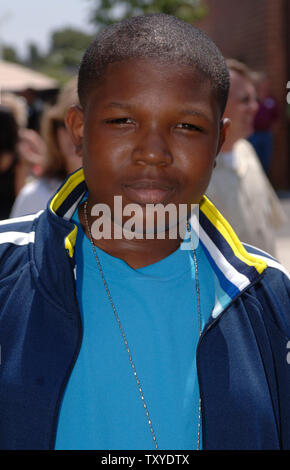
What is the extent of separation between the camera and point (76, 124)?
171 cm

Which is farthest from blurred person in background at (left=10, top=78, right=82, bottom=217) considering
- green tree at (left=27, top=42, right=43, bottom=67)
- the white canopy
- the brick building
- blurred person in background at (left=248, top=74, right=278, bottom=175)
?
green tree at (left=27, top=42, right=43, bottom=67)

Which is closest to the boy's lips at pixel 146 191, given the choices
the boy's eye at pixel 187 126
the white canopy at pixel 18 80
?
the boy's eye at pixel 187 126

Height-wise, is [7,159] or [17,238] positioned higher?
[7,159]

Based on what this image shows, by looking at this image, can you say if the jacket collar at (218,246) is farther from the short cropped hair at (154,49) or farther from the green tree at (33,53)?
the green tree at (33,53)

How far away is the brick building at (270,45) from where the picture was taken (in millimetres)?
12125

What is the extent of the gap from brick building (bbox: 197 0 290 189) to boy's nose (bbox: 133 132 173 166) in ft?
37.8

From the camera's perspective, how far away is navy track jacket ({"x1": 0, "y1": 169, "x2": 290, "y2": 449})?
1.39m

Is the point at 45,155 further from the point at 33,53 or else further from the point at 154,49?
the point at 33,53

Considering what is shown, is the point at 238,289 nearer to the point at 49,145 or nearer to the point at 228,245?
the point at 228,245

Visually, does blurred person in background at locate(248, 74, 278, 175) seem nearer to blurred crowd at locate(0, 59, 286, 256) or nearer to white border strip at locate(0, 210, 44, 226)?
blurred crowd at locate(0, 59, 286, 256)

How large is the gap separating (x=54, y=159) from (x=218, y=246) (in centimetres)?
268

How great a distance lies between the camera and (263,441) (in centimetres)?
147

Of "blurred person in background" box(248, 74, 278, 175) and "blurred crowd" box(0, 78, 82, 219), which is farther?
"blurred person in background" box(248, 74, 278, 175)

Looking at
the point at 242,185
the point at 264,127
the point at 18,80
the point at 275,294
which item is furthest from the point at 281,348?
the point at 18,80
